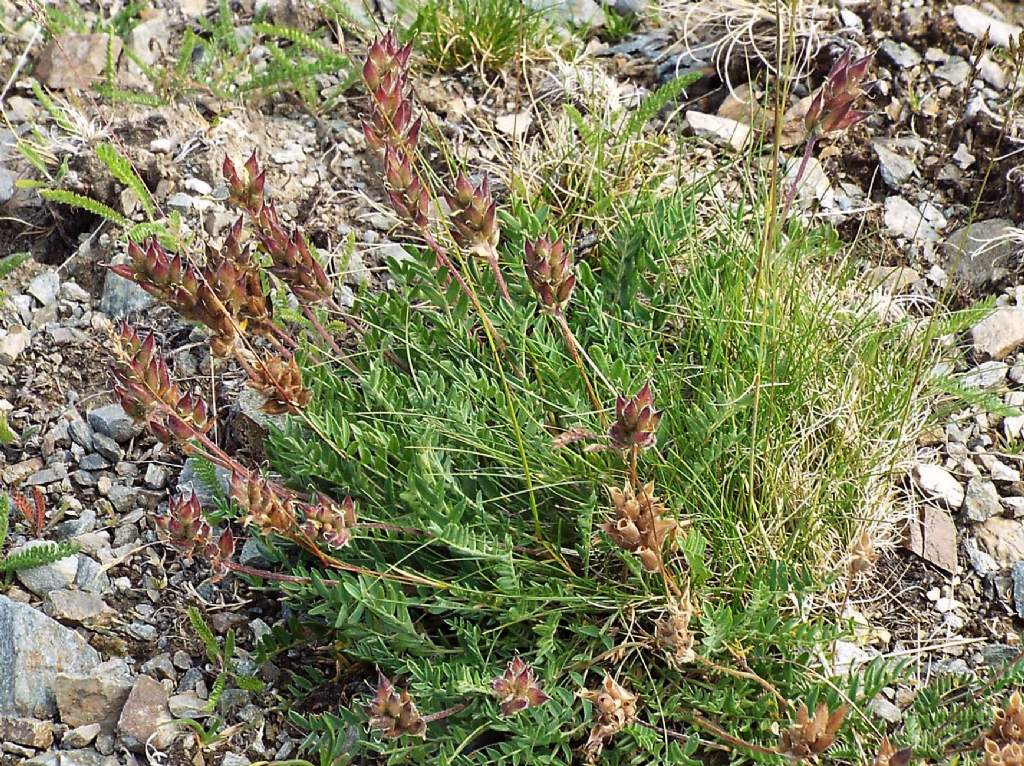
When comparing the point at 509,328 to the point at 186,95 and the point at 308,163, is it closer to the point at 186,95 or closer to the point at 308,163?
the point at 308,163

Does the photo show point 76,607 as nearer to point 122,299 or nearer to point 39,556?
point 39,556

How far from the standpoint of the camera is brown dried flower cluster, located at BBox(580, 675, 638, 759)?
2164 mm

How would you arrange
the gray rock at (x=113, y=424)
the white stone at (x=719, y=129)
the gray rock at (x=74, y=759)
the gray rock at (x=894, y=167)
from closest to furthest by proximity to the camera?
the gray rock at (x=74, y=759), the gray rock at (x=113, y=424), the gray rock at (x=894, y=167), the white stone at (x=719, y=129)

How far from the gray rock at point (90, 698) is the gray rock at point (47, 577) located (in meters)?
0.29

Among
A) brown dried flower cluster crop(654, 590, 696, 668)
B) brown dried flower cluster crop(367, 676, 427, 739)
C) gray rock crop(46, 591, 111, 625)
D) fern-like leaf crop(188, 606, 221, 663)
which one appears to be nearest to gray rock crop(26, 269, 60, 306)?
gray rock crop(46, 591, 111, 625)

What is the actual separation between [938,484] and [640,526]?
4.45 feet

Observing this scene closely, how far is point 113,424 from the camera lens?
10.8 ft

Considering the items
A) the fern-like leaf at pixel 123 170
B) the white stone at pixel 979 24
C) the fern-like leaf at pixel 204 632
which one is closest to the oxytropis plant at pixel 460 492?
the fern-like leaf at pixel 204 632

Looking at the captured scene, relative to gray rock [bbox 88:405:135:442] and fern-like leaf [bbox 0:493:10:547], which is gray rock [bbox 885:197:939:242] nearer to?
gray rock [bbox 88:405:135:442]

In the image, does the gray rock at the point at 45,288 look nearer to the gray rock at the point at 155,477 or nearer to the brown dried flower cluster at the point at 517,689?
the gray rock at the point at 155,477

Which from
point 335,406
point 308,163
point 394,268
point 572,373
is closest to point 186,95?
point 308,163

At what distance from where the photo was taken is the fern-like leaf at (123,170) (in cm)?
350

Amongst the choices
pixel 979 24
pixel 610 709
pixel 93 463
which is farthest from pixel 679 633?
pixel 979 24

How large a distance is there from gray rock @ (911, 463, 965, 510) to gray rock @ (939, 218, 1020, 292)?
76 centimetres
